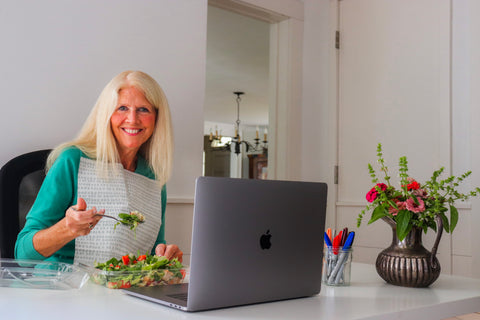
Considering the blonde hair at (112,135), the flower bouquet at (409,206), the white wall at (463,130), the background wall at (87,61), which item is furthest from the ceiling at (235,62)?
the flower bouquet at (409,206)

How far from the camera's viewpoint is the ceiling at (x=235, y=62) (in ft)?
13.9

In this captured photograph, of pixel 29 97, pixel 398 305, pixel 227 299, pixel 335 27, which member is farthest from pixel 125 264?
pixel 335 27

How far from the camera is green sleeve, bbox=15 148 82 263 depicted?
1434 mm

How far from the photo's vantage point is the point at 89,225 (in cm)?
120

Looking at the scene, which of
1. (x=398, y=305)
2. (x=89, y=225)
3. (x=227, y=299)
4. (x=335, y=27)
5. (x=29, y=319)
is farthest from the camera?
(x=335, y=27)

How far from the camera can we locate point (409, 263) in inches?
52.5

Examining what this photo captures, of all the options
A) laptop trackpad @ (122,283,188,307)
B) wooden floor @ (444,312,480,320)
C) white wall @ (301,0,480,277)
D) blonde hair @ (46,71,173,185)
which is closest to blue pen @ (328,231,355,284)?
wooden floor @ (444,312,480,320)

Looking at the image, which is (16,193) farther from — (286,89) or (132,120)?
(286,89)

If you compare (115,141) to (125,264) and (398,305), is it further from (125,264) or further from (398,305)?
(398,305)

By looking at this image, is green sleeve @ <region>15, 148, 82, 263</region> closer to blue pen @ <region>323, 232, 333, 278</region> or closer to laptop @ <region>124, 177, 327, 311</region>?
laptop @ <region>124, 177, 327, 311</region>

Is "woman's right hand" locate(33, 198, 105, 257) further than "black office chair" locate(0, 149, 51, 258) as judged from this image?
No

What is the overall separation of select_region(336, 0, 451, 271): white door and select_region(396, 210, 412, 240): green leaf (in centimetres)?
125

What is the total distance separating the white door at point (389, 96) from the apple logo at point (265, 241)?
172cm

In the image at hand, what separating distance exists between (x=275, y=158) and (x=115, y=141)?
5.14 feet
